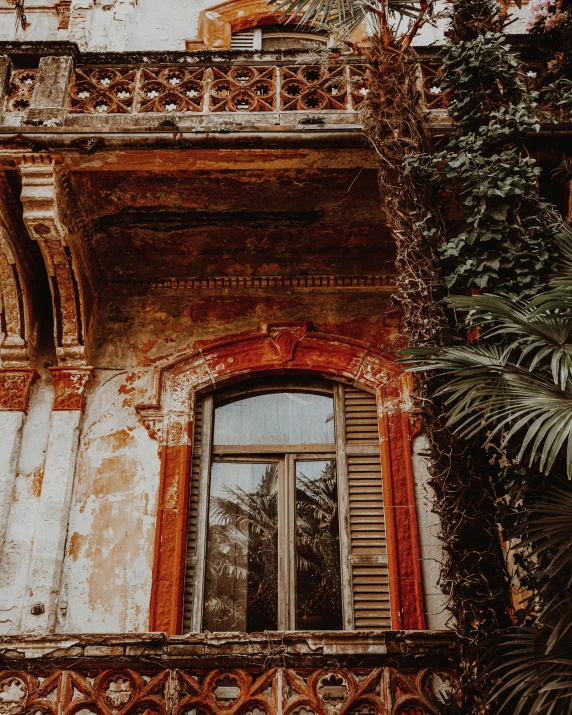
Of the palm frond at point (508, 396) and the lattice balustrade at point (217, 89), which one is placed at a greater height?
the lattice balustrade at point (217, 89)

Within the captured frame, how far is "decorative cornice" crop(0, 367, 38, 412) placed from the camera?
679cm

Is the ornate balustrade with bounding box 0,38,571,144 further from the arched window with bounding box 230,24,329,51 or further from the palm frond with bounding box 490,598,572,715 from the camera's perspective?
the palm frond with bounding box 490,598,572,715

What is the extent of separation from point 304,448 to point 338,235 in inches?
72.9

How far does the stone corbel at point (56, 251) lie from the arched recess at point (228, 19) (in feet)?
10.2

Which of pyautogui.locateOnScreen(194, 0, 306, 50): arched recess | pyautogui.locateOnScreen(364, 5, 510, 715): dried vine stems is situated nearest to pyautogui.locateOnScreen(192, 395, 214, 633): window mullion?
pyautogui.locateOnScreen(364, 5, 510, 715): dried vine stems

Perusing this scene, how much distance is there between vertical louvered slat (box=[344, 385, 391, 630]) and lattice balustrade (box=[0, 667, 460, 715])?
156 cm

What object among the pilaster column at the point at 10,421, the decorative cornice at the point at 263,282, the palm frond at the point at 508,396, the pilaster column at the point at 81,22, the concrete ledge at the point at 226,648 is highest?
the pilaster column at the point at 81,22

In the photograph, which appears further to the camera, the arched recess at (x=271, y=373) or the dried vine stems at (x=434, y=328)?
the arched recess at (x=271, y=373)

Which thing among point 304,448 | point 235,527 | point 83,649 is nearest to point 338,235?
point 304,448

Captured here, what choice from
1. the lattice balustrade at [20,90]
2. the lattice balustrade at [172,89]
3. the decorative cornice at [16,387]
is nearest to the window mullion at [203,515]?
the decorative cornice at [16,387]

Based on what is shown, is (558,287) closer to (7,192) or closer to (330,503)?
(330,503)

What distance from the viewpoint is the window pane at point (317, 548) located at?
6211 millimetres

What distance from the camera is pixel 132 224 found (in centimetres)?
712

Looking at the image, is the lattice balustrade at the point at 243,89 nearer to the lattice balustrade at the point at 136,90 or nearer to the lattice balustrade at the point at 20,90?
the lattice balustrade at the point at 136,90
